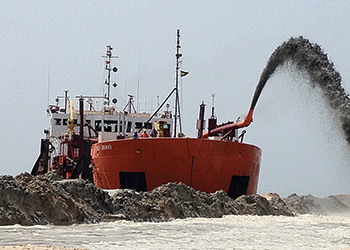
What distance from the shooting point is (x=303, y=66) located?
18.8 meters

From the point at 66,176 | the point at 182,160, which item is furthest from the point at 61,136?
the point at 182,160

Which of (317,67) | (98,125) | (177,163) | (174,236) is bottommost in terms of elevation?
(174,236)

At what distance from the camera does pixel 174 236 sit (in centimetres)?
1295

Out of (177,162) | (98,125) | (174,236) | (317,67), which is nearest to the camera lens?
(174,236)

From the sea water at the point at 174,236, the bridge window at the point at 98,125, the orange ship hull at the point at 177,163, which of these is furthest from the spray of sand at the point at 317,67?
the bridge window at the point at 98,125

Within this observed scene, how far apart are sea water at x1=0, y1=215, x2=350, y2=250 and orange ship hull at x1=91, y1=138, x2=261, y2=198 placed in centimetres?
585

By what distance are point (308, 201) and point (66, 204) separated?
24394mm

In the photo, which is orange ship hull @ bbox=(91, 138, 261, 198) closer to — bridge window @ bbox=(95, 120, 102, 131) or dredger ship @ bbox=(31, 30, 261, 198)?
dredger ship @ bbox=(31, 30, 261, 198)

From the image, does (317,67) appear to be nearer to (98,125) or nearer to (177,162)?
(177,162)

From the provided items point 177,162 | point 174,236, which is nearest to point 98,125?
point 177,162

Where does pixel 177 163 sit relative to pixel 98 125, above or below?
below

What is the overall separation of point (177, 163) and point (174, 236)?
9100mm

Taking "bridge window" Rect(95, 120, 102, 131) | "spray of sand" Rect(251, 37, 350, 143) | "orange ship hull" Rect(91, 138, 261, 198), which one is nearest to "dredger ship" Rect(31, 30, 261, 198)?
"orange ship hull" Rect(91, 138, 261, 198)

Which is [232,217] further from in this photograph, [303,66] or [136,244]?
[136,244]
